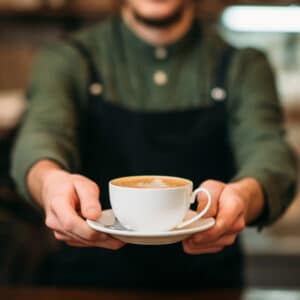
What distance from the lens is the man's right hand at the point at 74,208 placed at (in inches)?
17.3

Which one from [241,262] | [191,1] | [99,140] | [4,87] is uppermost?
[191,1]

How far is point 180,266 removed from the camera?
65 centimetres

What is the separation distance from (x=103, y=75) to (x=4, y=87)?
1142 mm

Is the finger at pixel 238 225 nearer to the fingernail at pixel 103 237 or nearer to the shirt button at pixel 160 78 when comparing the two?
the fingernail at pixel 103 237

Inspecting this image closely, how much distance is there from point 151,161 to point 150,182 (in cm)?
20

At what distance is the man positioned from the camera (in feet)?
1.63

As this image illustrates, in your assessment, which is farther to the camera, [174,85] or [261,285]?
[174,85]

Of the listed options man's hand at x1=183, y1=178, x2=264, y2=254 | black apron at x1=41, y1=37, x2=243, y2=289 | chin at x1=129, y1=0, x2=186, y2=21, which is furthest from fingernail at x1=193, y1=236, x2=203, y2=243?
chin at x1=129, y1=0, x2=186, y2=21

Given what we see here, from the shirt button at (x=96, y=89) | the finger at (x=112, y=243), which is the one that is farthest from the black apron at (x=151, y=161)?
the finger at (x=112, y=243)

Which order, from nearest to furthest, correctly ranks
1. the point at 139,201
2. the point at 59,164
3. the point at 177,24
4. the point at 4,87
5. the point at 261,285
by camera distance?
the point at 139,201 → the point at 59,164 → the point at 261,285 → the point at 177,24 → the point at 4,87

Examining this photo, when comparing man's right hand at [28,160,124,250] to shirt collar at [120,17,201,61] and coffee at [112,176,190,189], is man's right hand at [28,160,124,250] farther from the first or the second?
shirt collar at [120,17,201,61]

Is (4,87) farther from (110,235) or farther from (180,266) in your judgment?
(110,235)

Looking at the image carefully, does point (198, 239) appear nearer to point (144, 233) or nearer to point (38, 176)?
point (144, 233)

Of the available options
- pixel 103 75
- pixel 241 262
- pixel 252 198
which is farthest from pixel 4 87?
pixel 252 198
